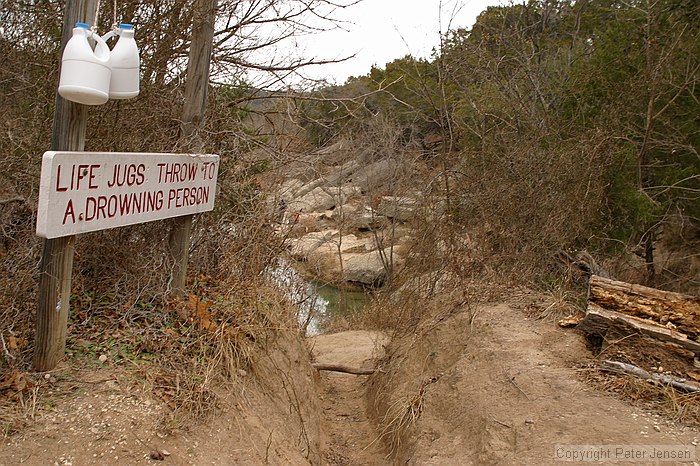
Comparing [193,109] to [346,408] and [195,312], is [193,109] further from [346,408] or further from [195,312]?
[346,408]

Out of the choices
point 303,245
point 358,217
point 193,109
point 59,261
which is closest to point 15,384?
point 59,261

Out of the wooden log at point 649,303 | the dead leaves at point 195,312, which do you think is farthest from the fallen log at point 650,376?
the dead leaves at point 195,312

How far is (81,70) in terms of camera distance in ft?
9.14

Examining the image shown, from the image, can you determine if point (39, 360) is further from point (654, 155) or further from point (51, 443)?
point (654, 155)

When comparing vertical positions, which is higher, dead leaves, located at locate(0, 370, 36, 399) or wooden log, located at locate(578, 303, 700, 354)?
wooden log, located at locate(578, 303, 700, 354)

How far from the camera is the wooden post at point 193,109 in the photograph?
4348 millimetres

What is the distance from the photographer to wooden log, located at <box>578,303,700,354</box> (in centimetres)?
466

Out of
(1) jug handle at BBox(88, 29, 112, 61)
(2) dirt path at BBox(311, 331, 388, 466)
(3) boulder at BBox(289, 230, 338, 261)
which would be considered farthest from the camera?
(3) boulder at BBox(289, 230, 338, 261)

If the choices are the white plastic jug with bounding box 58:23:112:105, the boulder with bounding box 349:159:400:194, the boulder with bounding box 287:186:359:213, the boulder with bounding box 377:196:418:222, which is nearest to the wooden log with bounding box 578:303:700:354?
the white plastic jug with bounding box 58:23:112:105

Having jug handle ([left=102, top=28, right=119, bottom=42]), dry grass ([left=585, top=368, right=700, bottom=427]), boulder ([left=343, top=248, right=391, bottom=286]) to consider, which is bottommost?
boulder ([left=343, top=248, right=391, bottom=286])

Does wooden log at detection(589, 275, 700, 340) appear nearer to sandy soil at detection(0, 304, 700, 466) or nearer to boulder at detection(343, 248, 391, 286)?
sandy soil at detection(0, 304, 700, 466)

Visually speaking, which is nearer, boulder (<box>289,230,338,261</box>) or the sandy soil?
the sandy soil

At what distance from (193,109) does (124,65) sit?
1.38 metres

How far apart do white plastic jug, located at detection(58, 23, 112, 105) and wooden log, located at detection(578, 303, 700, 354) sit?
4450 millimetres
